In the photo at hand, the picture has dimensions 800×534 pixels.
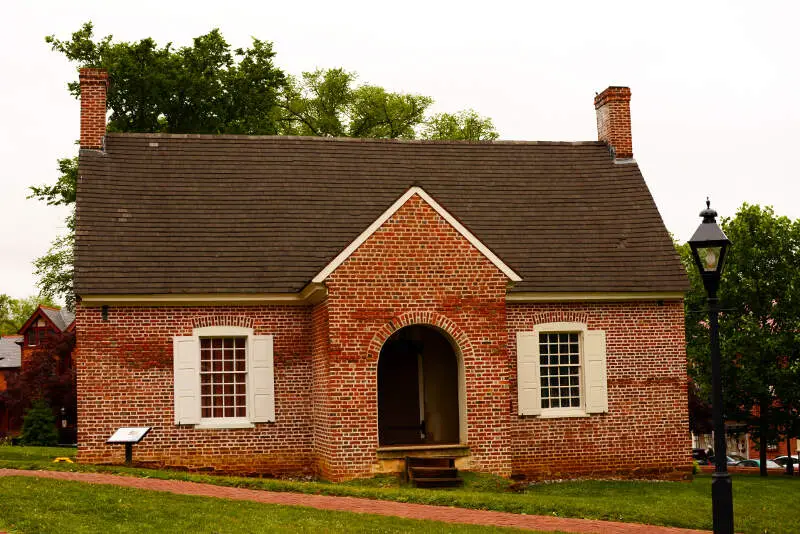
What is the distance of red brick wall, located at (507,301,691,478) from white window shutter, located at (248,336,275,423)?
16.4 feet

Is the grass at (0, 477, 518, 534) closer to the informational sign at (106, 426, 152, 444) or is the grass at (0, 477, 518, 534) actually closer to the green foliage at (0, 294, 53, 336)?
the informational sign at (106, 426, 152, 444)

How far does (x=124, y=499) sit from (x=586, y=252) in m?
12.1

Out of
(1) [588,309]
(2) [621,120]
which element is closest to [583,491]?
(1) [588,309]

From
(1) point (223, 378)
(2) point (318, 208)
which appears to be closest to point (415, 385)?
(1) point (223, 378)

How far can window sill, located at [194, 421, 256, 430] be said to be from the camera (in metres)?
20.1

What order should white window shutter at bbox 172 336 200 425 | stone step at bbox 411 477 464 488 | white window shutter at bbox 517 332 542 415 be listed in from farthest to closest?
white window shutter at bbox 517 332 542 415, white window shutter at bbox 172 336 200 425, stone step at bbox 411 477 464 488

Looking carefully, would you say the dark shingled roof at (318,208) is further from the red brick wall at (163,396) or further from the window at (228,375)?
the window at (228,375)

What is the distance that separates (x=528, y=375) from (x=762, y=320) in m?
13.2

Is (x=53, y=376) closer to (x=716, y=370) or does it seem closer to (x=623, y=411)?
(x=623, y=411)

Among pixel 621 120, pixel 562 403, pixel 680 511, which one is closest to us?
pixel 680 511

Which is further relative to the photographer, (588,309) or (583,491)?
(588,309)

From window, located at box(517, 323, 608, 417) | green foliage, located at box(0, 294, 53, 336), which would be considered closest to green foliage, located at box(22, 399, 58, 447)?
window, located at box(517, 323, 608, 417)

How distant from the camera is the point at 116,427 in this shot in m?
19.8

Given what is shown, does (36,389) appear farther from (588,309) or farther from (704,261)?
(704,261)
